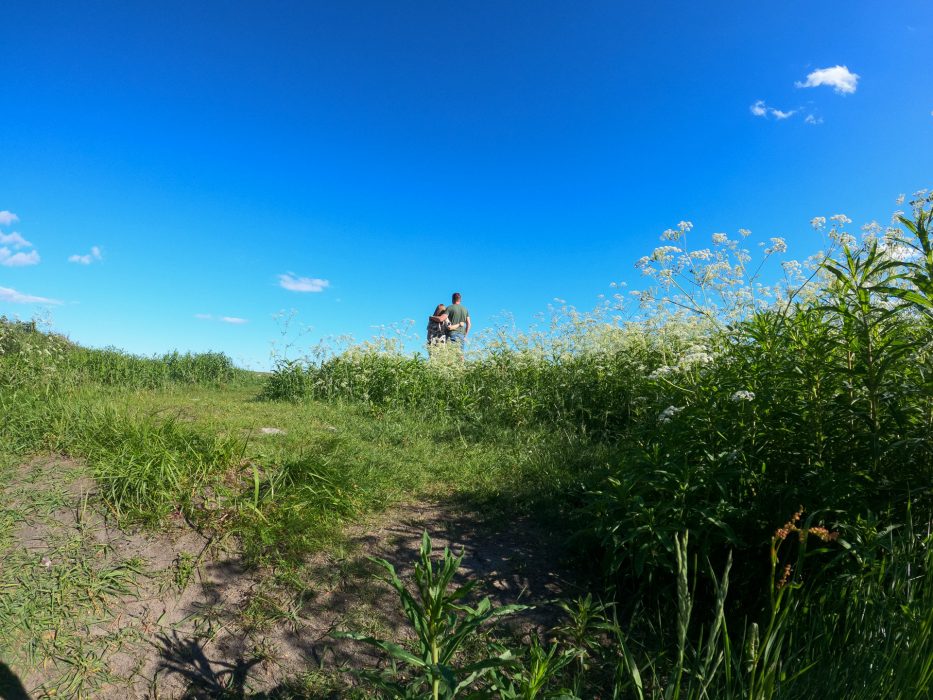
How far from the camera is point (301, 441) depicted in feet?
17.5

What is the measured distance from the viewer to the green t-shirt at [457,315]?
1412 centimetres

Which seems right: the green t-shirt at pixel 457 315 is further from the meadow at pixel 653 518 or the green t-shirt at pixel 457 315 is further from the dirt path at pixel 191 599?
the dirt path at pixel 191 599

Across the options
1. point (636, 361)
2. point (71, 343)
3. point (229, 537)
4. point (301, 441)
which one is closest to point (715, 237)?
point (636, 361)

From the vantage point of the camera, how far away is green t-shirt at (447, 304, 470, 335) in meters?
14.1

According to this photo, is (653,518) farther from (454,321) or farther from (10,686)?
(454,321)

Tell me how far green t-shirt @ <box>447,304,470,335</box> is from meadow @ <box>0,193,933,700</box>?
868 cm

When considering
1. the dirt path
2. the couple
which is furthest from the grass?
the couple

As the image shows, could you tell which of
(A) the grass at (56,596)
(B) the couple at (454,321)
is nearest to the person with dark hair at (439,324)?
(B) the couple at (454,321)

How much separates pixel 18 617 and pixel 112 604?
0.45 m

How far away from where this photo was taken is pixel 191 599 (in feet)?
10.6

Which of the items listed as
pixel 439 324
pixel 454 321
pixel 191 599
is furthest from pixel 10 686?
pixel 439 324

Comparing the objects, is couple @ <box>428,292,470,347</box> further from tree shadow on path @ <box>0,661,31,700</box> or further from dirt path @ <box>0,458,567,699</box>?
tree shadow on path @ <box>0,661,31,700</box>

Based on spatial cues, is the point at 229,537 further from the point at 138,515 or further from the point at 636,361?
the point at 636,361

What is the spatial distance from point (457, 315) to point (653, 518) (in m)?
11.4
